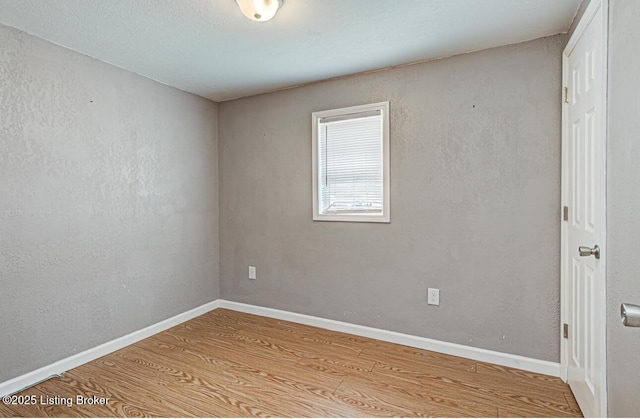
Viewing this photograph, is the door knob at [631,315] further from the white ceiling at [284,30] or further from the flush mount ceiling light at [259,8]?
the flush mount ceiling light at [259,8]

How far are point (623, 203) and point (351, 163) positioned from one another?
1894mm

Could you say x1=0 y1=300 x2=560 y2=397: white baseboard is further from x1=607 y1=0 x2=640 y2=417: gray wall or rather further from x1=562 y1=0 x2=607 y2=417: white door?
x1=607 y1=0 x2=640 y2=417: gray wall

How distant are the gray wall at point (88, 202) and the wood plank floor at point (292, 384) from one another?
35cm

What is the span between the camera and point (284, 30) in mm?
2070

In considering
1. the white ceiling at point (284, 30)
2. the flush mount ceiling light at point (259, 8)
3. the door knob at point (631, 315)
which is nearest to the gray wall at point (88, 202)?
the white ceiling at point (284, 30)

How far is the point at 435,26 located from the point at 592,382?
2102mm

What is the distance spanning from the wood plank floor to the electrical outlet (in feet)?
1.26

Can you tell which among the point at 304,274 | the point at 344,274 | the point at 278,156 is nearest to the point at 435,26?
the point at 278,156

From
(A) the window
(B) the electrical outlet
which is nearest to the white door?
(B) the electrical outlet

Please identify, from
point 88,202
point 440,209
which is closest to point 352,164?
point 440,209

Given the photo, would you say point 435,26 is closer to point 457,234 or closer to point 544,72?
point 544,72

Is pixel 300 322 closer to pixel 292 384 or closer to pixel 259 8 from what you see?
pixel 292 384

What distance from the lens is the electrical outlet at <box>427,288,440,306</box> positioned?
8.30 ft

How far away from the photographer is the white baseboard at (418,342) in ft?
7.28
